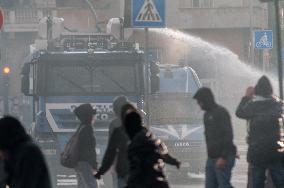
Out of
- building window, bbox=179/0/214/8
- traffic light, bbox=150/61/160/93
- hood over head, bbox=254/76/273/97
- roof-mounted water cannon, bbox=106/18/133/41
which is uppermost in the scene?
building window, bbox=179/0/214/8

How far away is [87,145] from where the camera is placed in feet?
52.8

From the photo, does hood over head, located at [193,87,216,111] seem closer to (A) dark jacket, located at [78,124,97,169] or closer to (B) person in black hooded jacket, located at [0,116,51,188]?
(A) dark jacket, located at [78,124,97,169]

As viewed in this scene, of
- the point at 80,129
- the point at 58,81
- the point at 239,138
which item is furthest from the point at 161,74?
the point at 239,138

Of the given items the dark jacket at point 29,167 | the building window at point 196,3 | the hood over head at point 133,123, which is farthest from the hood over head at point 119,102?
the building window at point 196,3

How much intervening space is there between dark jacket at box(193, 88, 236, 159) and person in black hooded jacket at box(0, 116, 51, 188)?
18.9 ft

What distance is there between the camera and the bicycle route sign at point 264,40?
3981 cm

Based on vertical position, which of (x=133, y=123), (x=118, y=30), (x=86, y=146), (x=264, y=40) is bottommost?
(x=86, y=146)

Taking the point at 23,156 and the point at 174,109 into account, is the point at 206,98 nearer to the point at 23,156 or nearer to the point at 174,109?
the point at 23,156

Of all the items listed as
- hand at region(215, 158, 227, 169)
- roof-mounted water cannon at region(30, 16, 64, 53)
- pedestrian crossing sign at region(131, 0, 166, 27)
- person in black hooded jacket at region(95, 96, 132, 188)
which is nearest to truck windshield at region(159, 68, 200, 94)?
roof-mounted water cannon at region(30, 16, 64, 53)

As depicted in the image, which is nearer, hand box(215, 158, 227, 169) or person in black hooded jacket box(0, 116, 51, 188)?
person in black hooded jacket box(0, 116, 51, 188)

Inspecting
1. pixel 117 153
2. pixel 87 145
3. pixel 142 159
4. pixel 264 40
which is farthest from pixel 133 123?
pixel 264 40

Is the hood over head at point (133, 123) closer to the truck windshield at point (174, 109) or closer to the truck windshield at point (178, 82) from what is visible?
the truck windshield at point (174, 109)

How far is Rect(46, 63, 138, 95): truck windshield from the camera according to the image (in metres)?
21.4

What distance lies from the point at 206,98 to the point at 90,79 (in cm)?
734
